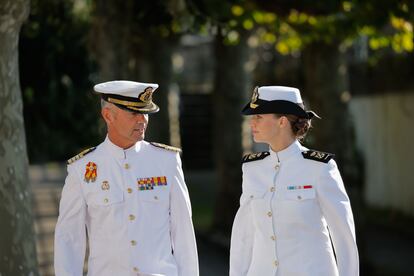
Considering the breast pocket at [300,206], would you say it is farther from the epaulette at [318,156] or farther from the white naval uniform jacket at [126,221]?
the white naval uniform jacket at [126,221]

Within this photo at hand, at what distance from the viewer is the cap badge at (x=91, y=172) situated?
5.45 m

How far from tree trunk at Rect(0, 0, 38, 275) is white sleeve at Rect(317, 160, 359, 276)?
9.45 ft

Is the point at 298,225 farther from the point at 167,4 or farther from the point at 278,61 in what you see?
the point at 278,61

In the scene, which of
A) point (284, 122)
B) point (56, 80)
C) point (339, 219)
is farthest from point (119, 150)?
point (56, 80)

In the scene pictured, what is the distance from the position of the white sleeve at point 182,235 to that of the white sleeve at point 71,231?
476 millimetres

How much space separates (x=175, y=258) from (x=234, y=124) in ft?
34.5

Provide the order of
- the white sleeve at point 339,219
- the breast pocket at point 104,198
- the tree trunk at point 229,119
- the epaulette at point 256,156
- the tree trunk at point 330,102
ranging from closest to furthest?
the white sleeve at point 339,219, the breast pocket at point 104,198, the epaulette at point 256,156, the tree trunk at point 330,102, the tree trunk at point 229,119

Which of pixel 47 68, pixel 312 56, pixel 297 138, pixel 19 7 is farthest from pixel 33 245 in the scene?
pixel 47 68

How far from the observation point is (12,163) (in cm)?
739

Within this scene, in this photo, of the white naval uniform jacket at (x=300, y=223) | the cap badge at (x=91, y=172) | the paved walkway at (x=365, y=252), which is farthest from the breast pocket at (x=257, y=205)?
the paved walkway at (x=365, y=252)

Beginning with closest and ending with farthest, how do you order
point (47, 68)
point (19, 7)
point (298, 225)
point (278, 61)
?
point (298, 225) → point (19, 7) → point (47, 68) → point (278, 61)

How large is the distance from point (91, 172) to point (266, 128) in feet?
3.17

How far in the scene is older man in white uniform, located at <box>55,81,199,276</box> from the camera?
533 centimetres

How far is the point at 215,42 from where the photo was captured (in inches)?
628
